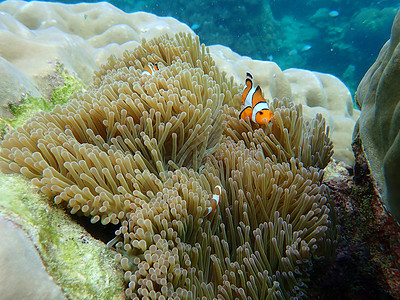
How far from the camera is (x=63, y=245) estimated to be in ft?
3.90

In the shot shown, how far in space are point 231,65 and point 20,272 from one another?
3.80 meters

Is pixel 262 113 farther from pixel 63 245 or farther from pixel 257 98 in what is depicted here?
pixel 63 245

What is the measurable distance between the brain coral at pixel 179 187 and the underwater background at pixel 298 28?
14.2 meters

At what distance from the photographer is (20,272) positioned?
0.95 meters

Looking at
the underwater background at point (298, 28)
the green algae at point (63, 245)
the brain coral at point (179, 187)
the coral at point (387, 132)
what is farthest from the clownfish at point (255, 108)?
the underwater background at point (298, 28)

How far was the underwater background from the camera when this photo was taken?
1485cm

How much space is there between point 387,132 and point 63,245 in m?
1.75

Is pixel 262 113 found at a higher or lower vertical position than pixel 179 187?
higher

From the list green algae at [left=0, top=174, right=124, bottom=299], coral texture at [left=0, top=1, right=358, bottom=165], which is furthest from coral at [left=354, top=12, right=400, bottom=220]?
coral texture at [left=0, top=1, right=358, bottom=165]

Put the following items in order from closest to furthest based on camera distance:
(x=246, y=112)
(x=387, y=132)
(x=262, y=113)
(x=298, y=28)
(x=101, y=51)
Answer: (x=387, y=132) → (x=262, y=113) → (x=246, y=112) → (x=101, y=51) → (x=298, y=28)

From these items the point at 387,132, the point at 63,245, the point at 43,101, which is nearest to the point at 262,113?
the point at 387,132

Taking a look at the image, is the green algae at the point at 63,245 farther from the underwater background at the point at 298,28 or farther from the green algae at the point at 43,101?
the underwater background at the point at 298,28

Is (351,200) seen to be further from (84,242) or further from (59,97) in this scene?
(59,97)

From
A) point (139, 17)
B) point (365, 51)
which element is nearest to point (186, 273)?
point (139, 17)
